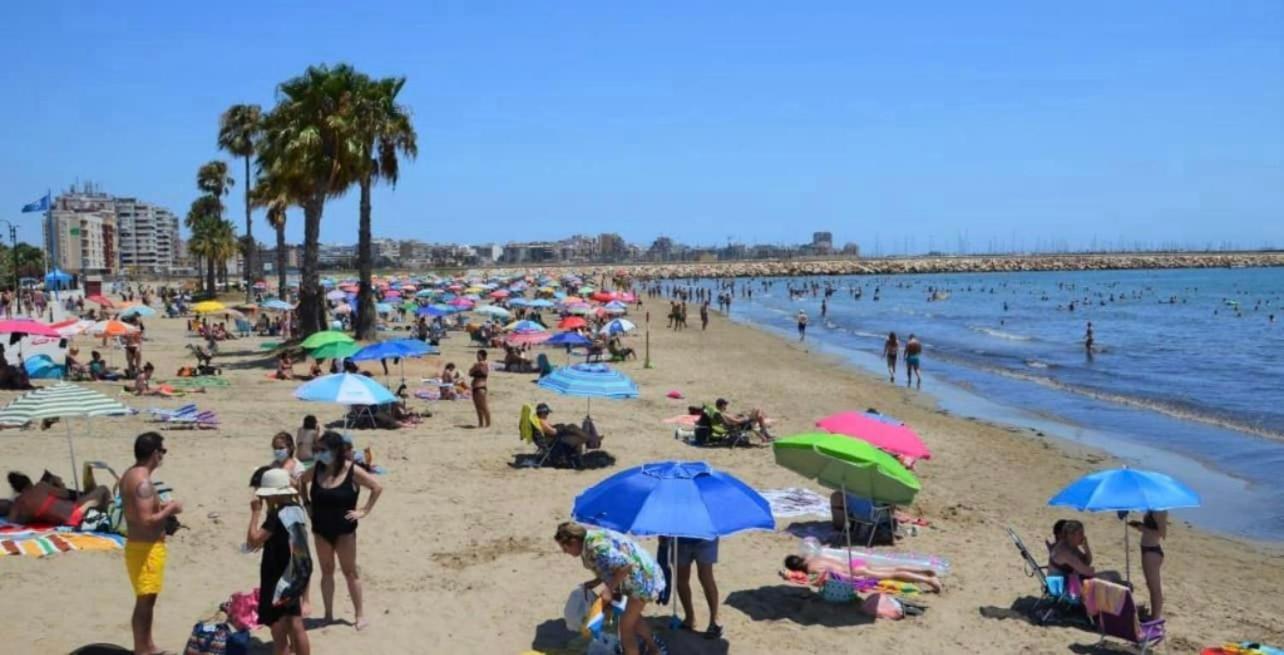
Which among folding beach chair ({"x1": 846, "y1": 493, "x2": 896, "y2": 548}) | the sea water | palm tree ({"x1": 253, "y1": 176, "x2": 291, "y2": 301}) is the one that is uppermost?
palm tree ({"x1": 253, "y1": 176, "x2": 291, "y2": 301})

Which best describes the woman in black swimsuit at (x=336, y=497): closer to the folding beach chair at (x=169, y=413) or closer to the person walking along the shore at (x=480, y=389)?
the person walking along the shore at (x=480, y=389)

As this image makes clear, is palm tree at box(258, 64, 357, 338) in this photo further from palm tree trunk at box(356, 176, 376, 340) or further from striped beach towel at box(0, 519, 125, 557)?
striped beach towel at box(0, 519, 125, 557)

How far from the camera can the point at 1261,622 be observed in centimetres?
832

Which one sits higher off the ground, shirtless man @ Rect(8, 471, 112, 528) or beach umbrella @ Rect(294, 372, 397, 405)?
beach umbrella @ Rect(294, 372, 397, 405)

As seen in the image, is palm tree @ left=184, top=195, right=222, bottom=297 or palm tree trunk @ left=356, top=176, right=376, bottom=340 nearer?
palm tree trunk @ left=356, top=176, right=376, bottom=340

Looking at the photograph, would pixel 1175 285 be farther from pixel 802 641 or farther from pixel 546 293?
pixel 802 641

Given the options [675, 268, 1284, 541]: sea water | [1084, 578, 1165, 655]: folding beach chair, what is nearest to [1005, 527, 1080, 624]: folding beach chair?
[1084, 578, 1165, 655]: folding beach chair

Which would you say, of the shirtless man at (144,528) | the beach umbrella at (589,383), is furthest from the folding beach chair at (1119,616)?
the beach umbrella at (589,383)

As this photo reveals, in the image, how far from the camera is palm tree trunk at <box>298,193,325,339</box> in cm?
2509

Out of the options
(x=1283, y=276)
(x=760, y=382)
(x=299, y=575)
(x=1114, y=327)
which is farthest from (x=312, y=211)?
(x=1283, y=276)

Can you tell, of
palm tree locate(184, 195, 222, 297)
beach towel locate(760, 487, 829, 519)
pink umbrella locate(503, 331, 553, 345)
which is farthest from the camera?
palm tree locate(184, 195, 222, 297)

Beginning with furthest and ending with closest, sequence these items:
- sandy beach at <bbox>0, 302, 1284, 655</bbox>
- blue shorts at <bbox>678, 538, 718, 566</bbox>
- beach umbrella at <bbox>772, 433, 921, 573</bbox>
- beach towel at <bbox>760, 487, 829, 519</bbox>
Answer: beach towel at <bbox>760, 487, 829, 519</bbox>
beach umbrella at <bbox>772, 433, 921, 573</bbox>
sandy beach at <bbox>0, 302, 1284, 655</bbox>
blue shorts at <bbox>678, 538, 718, 566</bbox>

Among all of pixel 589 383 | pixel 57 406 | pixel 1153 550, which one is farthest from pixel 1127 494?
pixel 57 406

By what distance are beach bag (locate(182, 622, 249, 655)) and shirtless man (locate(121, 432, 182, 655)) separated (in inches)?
10.2
